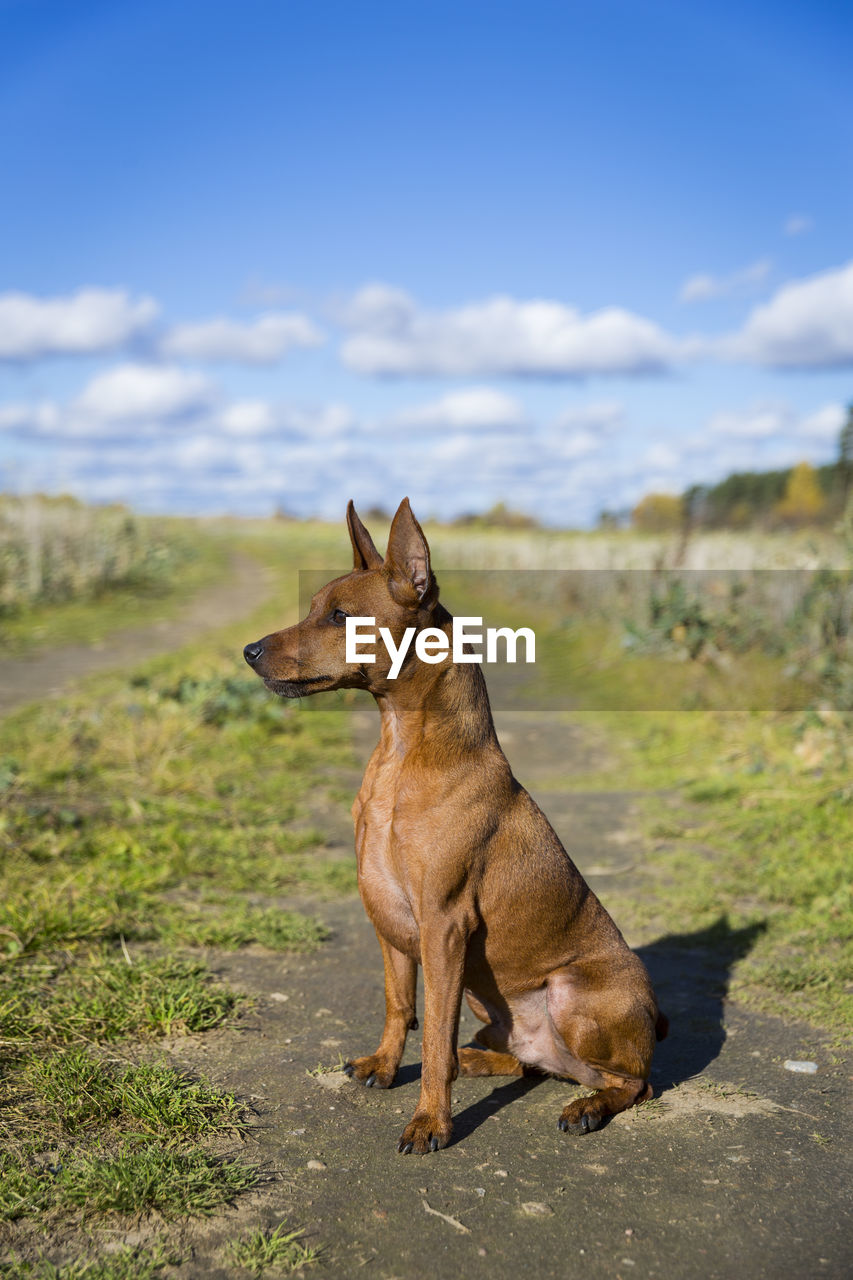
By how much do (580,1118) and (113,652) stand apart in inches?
478

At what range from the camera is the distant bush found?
18.0 m

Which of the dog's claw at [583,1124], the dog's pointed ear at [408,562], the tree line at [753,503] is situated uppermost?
the tree line at [753,503]

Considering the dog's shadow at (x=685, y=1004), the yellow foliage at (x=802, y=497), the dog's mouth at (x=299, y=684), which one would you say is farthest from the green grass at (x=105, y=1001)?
the yellow foliage at (x=802, y=497)

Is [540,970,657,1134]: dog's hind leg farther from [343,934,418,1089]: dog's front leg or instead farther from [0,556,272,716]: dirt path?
[0,556,272,716]: dirt path

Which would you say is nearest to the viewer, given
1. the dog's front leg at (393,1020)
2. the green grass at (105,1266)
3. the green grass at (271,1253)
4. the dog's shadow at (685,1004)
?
the green grass at (105,1266)

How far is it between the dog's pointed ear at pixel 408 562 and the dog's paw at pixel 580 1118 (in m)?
1.87

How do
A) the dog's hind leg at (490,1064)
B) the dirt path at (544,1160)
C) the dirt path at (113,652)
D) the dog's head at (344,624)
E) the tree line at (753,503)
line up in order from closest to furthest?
the dirt path at (544,1160)
the dog's head at (344,624)
the dog's hind leg at (490,1064)
the dirt path at (113,652)
the tree line at (753,503)

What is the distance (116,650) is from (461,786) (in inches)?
476

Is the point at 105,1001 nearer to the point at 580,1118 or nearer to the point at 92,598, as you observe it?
the point at 580,1118

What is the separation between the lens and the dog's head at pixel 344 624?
353 cm

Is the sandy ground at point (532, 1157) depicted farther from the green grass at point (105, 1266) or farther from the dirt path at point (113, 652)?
the dirt path at point (113, 652)

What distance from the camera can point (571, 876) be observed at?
380 centimetres

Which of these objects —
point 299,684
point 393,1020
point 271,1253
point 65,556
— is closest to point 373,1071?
point 393,1020

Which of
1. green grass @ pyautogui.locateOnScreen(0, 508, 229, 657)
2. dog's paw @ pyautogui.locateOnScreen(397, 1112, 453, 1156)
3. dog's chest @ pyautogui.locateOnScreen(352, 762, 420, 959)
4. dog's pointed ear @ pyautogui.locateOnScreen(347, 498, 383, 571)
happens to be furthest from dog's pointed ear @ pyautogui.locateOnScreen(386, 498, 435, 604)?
green grass @ pyautogui.locateOnScreen(0, 508, 229, 657)
